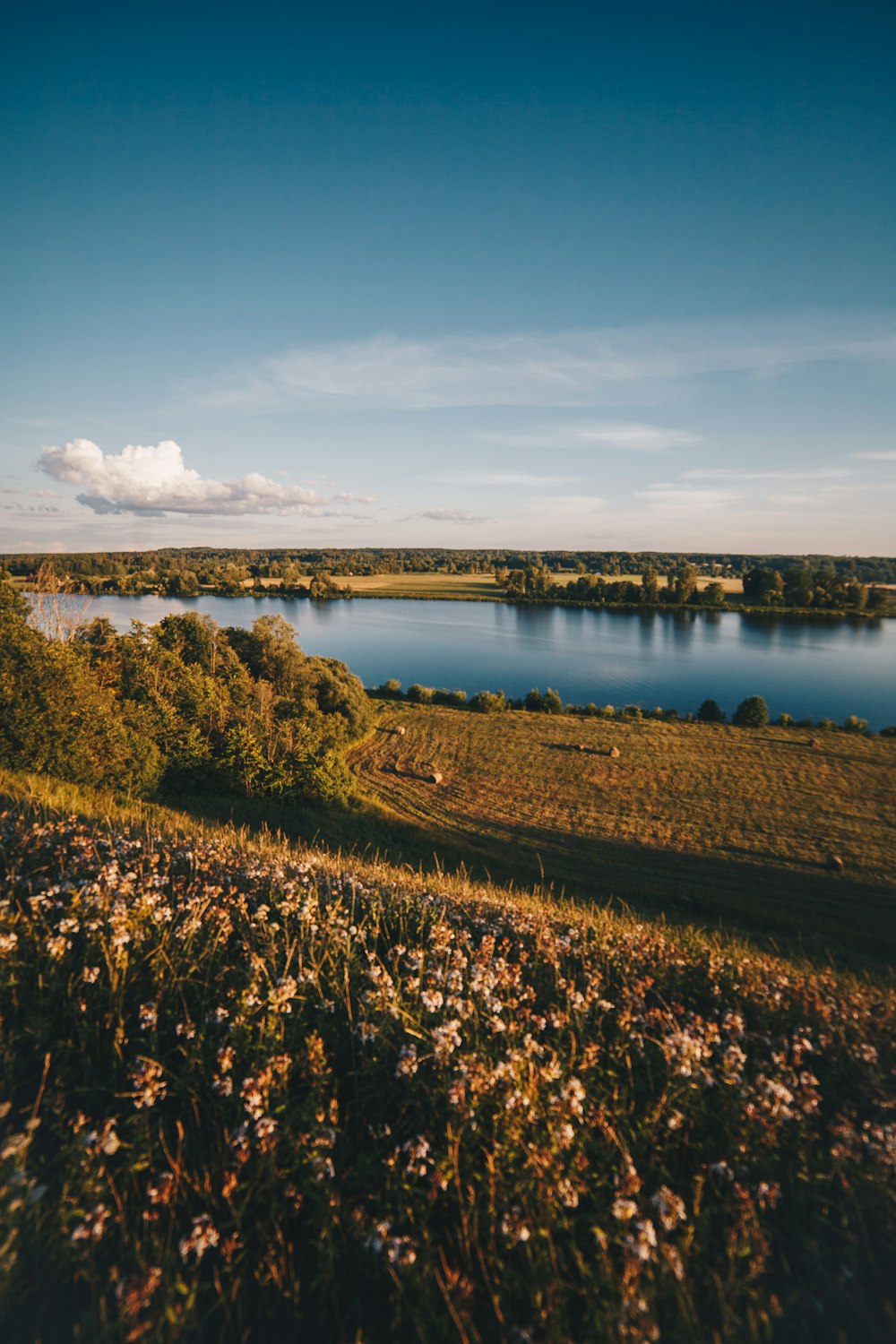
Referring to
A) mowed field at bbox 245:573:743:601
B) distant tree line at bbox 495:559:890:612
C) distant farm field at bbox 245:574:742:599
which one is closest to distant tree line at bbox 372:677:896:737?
distant tree line at bbox 495:559:890:612

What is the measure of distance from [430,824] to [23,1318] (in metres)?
27.6

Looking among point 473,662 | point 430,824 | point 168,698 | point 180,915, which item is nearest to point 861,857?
point 430,824

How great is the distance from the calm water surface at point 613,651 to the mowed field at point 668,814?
19234 millimetres

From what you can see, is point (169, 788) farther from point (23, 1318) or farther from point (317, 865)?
point (23, 1318)

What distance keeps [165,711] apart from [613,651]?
3276 inches

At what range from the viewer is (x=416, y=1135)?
3.37 meters

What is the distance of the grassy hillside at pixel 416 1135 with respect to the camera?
2598mm

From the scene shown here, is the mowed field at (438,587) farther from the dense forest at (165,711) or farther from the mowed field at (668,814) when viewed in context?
the dense forest at (165,711)

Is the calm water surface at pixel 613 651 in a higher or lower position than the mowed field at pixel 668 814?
higher

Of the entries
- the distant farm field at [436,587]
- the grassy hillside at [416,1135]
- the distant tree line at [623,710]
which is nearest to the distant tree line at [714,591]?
the distant farm field at [436,587]

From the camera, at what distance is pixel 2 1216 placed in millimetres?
2590

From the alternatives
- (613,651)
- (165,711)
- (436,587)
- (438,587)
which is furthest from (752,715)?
(436,587)

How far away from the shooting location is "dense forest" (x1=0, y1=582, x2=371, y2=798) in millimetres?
18312

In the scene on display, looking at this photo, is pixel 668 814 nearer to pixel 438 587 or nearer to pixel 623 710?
pixel 623 710
